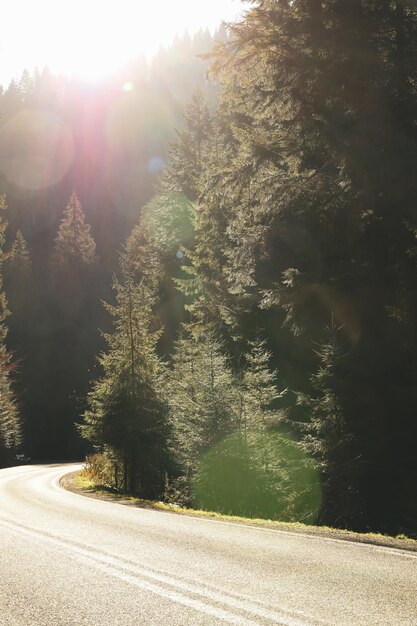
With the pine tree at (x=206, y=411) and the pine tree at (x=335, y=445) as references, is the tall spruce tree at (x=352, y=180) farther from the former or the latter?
the pine tree at (x=206, y=411)

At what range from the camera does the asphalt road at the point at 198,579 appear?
4.85 m

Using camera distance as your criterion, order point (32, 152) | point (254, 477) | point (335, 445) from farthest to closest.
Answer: point (32, 152) → point (254, 477) → point (335, 445)

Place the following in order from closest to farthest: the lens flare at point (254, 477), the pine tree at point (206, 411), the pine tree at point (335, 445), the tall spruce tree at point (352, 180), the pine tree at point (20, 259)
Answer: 1. the tall spruce tree at point (352, 180)
2. the pine tree at point (335, 445)
3. the lens flare at point (254, 477)
4. the pine tree at point (206, 411)
5. the pine tree at point (20, 259)

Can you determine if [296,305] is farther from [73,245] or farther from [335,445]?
[73,245]

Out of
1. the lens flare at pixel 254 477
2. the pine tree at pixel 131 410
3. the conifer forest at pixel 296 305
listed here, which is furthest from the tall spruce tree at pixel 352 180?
the pine tree at pixel 131 410

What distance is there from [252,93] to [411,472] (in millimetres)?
9100

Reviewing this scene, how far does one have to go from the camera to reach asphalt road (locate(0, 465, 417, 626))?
4.85 meters

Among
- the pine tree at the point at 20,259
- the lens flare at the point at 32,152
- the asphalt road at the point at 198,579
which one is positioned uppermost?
the lens flare at the point at 32,152

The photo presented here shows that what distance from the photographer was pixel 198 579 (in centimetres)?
605

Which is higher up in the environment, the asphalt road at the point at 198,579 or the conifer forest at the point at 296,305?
the conifer forest at the point at 296,305

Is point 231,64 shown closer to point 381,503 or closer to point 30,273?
point 381,503

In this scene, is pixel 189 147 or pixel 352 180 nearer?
pixel 352 180

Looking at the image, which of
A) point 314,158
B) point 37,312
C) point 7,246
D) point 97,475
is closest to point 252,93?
point 314,158

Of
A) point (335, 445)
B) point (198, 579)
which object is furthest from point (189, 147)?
point (198, 579)
